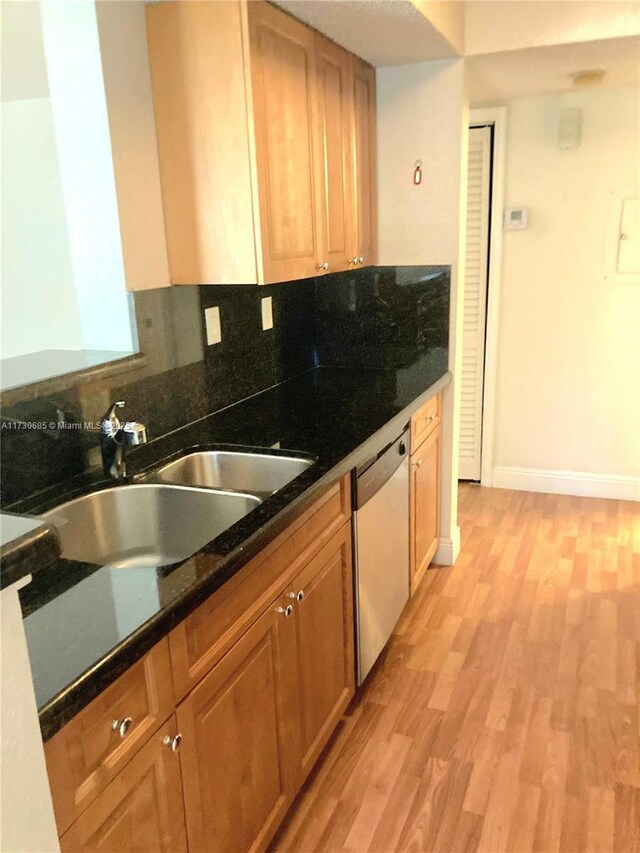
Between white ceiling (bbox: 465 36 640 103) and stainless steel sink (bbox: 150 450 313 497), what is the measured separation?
5.96 ft

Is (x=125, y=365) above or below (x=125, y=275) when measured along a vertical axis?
below

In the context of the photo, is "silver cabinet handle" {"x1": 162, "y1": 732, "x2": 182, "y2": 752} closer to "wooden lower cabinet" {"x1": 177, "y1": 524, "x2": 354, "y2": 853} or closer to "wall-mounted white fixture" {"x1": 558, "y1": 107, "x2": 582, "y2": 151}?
"wooden lower cabinet" {"x1": 177, "y1": 524, "x2": 354, "y2": 853}

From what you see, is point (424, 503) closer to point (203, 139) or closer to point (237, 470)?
point (237, 470)

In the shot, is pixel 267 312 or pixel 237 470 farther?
pixel 267 312

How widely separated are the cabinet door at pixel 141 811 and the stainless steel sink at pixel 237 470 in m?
0.82

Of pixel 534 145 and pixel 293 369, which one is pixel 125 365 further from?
pixel 534 145

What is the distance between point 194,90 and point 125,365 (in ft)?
2.45

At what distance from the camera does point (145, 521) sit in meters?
1.75

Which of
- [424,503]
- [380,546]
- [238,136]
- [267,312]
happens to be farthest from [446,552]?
[238,136]

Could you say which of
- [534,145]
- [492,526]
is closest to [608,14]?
[534,145]

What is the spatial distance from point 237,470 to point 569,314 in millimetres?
2513

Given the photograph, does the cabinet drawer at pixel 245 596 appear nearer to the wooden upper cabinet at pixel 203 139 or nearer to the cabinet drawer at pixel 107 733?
the cabinet drawer at pixel 107 733

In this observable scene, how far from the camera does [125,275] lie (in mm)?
1795

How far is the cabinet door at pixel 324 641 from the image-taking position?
1744 mm
